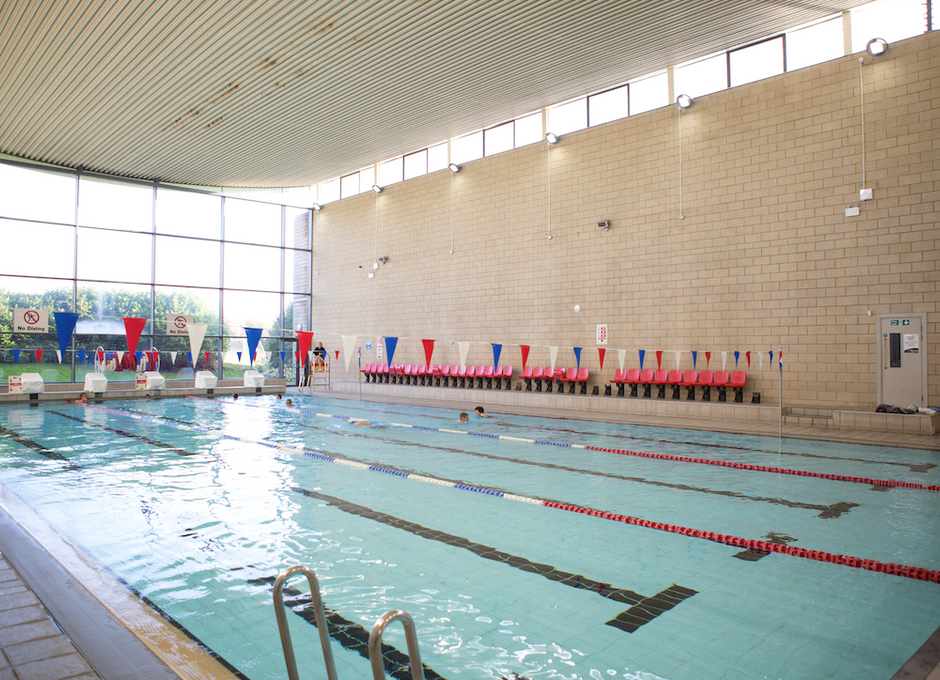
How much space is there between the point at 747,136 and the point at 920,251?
3.50 metres

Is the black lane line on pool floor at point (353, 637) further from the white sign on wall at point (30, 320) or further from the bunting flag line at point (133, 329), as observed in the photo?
the white sign on wall at point (30, 320)

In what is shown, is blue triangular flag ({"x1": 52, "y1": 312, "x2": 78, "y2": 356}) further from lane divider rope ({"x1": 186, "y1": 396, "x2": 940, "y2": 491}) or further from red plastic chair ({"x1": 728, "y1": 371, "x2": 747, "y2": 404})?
red plastic chair ({"x1": 728, "y1": 371, "x2": 747, "y2": 404})

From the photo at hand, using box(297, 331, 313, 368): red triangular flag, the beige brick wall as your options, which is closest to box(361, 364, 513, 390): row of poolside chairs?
the beige brick wall

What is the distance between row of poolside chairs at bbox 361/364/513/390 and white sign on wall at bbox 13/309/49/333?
775 cm

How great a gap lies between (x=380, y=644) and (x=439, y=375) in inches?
545

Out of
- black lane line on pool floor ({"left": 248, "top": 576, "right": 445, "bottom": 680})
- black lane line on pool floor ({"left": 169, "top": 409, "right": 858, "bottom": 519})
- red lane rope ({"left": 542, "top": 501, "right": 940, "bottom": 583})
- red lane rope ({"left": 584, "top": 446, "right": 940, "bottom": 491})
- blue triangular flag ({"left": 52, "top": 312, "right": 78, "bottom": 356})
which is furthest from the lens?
blue triangular flag ({"left": 52, "top": 312, "right": 78, "bottom": 356})

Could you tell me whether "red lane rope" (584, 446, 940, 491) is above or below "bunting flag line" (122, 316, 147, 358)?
below

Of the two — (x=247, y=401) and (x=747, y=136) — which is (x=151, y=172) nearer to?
(x=247, y=401)

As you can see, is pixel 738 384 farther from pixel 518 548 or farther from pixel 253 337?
pixel 253 337

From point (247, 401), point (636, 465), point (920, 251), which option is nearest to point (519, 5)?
point (636, 465)

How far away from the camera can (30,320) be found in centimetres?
1263

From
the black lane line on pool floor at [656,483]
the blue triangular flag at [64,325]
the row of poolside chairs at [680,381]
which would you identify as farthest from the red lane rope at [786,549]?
the blue triangular flag at [64,325]

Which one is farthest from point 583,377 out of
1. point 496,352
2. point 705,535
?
point 705,535

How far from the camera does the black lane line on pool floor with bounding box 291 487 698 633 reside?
8.88 feet
